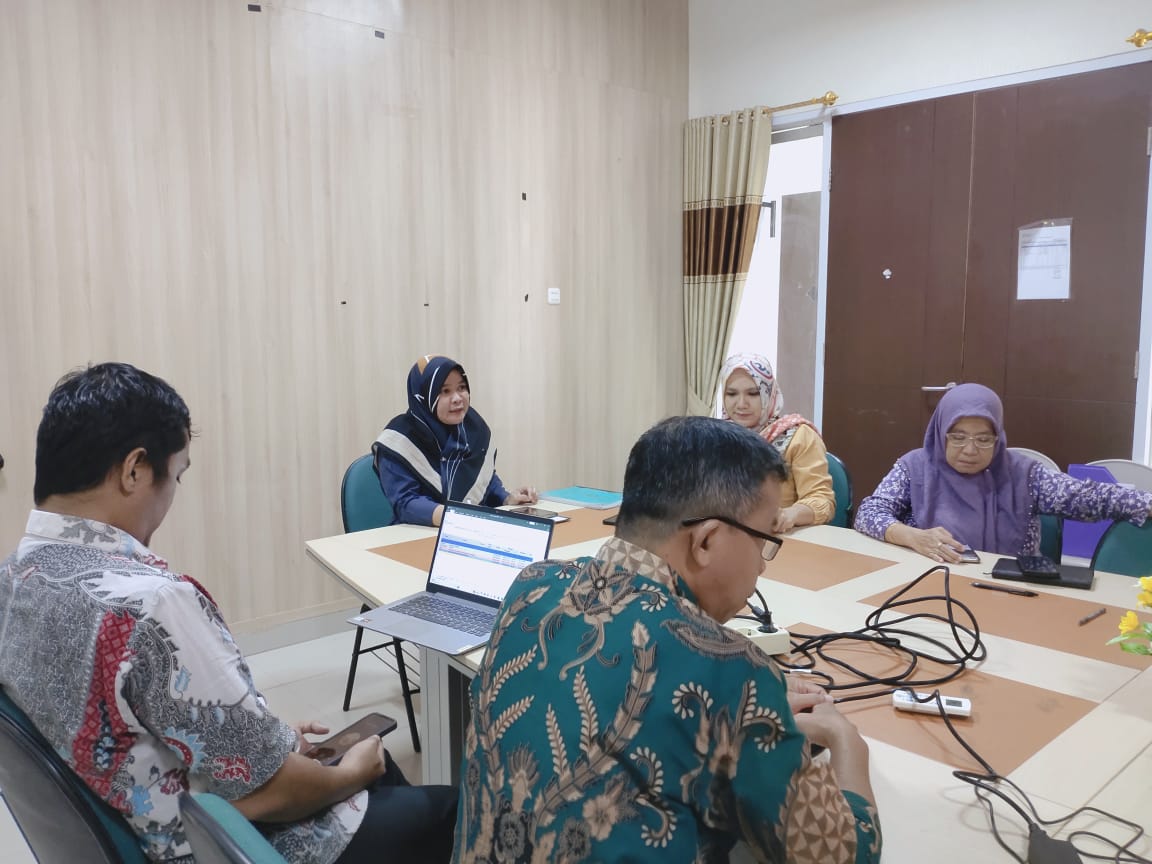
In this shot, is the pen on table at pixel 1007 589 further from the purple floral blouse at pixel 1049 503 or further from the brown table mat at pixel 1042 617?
the purple floral blouse at pixel 1049 503

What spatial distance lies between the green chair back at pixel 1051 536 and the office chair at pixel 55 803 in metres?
2.48

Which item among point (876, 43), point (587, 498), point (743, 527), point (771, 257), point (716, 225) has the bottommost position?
point (587, 498)

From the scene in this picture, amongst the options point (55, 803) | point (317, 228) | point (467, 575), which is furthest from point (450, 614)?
point (317, 228)

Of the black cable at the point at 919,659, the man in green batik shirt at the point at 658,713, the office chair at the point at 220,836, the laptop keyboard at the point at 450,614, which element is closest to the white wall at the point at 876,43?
the black cable at the point at 919,659

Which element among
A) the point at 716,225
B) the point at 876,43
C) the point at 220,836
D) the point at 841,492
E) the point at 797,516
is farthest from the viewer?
the point at 716,225

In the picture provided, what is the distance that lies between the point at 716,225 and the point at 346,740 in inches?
157

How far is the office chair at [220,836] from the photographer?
76cm

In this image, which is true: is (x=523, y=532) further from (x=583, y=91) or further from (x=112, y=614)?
(x=583, y=91)

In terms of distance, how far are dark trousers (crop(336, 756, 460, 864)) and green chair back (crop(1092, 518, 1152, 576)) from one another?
188cm

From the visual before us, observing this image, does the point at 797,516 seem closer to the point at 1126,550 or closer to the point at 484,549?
the point at 1126,550

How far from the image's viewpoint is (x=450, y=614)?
1892mm

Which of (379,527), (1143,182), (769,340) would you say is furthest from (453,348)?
(1143,182)

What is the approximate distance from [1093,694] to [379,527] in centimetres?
214

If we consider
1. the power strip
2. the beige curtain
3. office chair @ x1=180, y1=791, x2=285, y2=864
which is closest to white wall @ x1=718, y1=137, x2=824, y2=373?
the beige curtain
